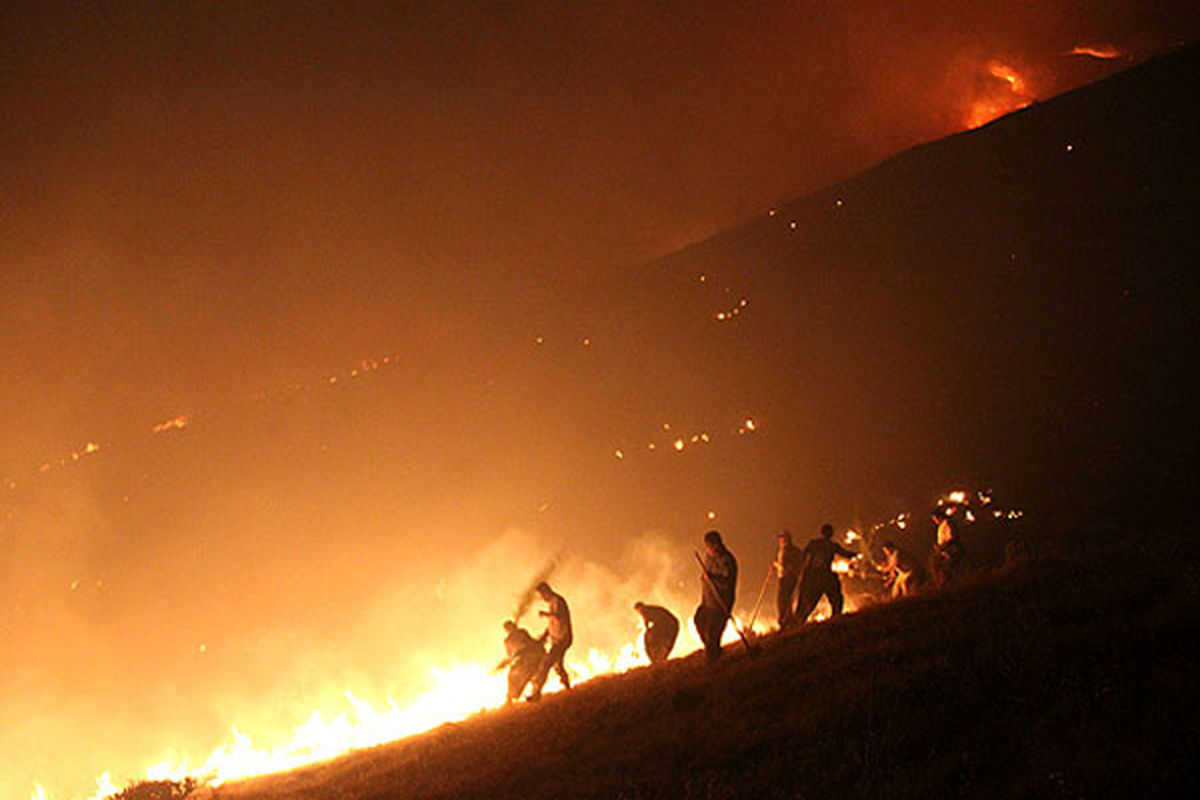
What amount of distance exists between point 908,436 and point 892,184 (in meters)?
26.3

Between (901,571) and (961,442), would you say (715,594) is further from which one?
(961,442)

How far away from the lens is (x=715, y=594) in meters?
13.6

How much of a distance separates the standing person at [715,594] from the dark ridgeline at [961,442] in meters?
0.64

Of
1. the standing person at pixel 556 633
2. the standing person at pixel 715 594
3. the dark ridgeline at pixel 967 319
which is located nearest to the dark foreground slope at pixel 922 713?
the standing person at pixel 715 594

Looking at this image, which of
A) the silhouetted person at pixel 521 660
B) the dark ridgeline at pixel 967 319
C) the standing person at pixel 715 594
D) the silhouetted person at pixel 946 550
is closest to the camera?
the standing person at pixel 715 594

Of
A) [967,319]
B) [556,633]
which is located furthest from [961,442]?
[556,633]

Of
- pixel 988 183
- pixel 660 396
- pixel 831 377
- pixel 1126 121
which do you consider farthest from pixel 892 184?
pixel 660 396

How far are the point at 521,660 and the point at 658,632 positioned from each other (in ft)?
10.5

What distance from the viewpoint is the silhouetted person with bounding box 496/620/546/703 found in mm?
18703

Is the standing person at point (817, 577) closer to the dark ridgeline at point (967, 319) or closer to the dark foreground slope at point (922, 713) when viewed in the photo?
the dark foreground slope at point (922, 713)

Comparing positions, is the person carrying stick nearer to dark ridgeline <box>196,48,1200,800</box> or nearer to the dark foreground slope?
the dark foreground slope

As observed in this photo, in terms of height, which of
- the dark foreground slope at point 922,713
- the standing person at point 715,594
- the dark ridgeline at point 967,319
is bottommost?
the dark foreground slope at point 922,713

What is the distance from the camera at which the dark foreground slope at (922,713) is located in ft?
20.7

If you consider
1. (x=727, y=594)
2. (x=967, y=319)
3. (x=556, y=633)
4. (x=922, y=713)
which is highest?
(x=967, y=319)
